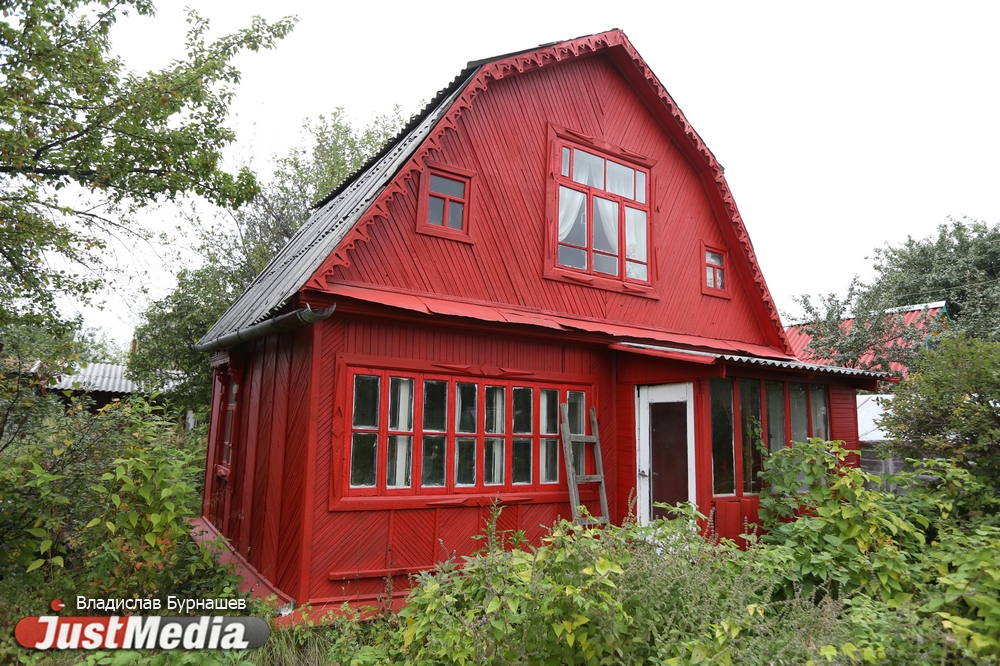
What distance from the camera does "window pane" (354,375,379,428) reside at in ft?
22.1

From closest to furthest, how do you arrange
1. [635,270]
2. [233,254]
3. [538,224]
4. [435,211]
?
1. [435,211]
2. [538,224]
3. [635,270]
4. [233,254]

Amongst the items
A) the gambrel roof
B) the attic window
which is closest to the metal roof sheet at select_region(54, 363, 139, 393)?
the gambrel roof

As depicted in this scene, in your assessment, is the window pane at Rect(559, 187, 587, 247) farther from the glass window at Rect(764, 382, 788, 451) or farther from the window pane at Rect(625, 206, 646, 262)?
the glass window at Rect(764, 382, 788, 451)

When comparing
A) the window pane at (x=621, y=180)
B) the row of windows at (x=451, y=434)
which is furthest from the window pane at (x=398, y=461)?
the window pane at (x=621, y=180)

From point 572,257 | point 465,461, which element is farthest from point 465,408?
point 572,257

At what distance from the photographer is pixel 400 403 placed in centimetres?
701

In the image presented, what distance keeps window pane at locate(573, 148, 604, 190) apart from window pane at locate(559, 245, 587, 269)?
3.63ft

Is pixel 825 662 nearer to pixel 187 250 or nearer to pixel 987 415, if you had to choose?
pixel 987 415

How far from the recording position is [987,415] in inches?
295

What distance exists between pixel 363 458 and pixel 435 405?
40.5 inches

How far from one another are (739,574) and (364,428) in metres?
3.92

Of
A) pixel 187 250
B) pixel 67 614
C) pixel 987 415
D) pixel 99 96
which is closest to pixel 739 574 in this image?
pixel 987 415

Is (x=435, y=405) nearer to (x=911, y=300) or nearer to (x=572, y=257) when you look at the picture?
(x=572, y=257)

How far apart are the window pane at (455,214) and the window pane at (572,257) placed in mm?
1684
